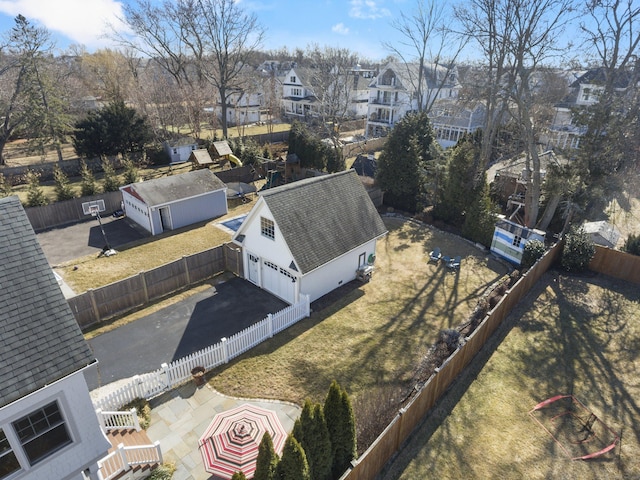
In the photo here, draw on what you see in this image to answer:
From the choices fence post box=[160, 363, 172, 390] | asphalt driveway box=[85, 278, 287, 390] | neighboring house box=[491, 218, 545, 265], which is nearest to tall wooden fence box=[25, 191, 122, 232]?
asphalt driveway box=[85, 278, 287, 390]

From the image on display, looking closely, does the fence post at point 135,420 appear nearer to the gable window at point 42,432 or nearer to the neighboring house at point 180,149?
the gable window at point 42,432

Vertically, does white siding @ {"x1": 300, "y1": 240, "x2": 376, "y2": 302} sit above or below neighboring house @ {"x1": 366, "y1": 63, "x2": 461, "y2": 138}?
below

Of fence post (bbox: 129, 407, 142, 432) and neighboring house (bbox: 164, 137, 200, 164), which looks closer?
fence post (bbox: 129, 407, 142, 432)

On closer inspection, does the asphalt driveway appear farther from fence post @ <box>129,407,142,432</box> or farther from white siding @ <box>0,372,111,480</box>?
white siding @ <box>0,372,111,480</box>

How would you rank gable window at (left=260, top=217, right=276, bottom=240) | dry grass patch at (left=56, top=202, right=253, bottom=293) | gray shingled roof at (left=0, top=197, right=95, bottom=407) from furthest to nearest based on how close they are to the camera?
1. dry grass patch at (left=56, top=202, right=253, bottom=293)
2. gable window at (left=260, top=217, right=276, bottom=240)
3. gray shingled roof at (left=0, top=197, right=95, bottom=407)

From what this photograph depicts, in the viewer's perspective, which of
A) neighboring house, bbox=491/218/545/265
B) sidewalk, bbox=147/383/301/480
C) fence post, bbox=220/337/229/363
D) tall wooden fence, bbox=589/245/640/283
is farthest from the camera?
neighboring house, bbox=491/218/545/265

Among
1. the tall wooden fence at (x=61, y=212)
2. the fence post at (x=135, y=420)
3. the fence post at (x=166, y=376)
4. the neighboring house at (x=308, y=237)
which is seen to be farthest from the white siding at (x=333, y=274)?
the tall wooden fence at (x=61, y=212)

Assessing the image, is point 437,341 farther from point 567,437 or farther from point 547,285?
point 547,285
